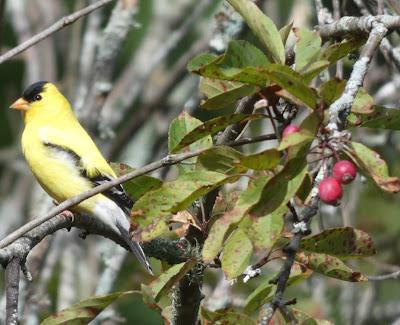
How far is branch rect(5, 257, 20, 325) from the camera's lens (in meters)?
1.80

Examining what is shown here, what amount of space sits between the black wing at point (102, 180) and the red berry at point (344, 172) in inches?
93.0

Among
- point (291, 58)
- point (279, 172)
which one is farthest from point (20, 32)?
point (279, 172)

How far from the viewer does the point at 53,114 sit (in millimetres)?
4906

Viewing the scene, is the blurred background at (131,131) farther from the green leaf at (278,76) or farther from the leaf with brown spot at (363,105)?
the green leaf at (278,76)

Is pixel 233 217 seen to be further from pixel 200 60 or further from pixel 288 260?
pixel 200 60

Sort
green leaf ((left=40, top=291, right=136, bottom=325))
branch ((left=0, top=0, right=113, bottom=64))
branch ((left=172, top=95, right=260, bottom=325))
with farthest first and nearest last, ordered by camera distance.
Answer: branch ((left=0, top=0, right=113, bottom=64)) < branch ((left=172, top=95, right=260, bottom=325)) < green leaf ((left=40, top=291, right=136, bottom=325))

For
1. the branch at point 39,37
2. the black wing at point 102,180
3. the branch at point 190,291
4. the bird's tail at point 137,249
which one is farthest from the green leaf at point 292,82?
the black wing at point 102,180

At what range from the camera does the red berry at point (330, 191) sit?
5.27ft

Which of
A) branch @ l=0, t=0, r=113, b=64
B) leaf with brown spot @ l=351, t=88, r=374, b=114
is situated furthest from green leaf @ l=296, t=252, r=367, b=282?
branch @ l=0, t=0, r=113, b=64

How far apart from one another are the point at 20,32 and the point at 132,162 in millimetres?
1124

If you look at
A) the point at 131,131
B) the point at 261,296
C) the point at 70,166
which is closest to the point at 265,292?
the point at 261,296

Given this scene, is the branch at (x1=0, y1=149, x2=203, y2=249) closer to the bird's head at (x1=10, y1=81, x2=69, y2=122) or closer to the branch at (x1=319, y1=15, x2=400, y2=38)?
the branch at (x1=319, y1=15, x2=400, y2=38)

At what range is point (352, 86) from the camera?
5.87ft

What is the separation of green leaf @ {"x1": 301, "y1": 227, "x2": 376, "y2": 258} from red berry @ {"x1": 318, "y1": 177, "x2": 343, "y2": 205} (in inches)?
8.3
